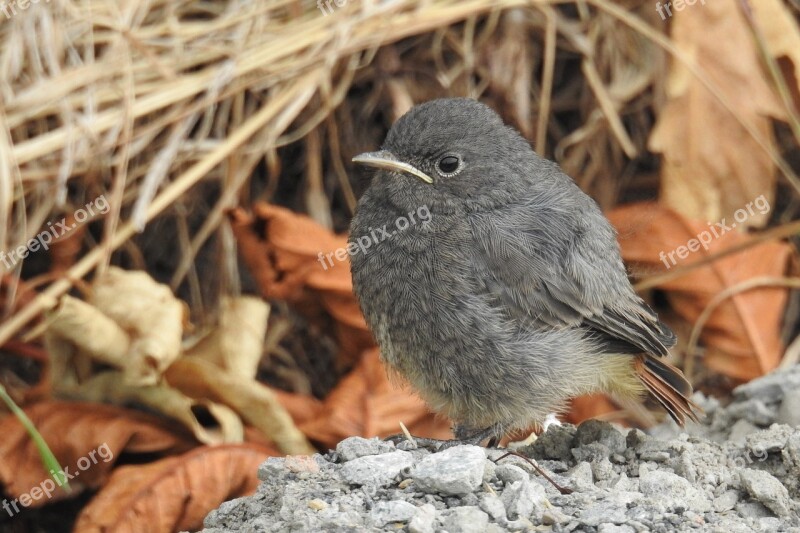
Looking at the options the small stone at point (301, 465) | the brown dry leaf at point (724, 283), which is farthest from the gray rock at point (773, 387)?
the small stone at point (301, 465)

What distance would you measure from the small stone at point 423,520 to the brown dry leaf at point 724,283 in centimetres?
274

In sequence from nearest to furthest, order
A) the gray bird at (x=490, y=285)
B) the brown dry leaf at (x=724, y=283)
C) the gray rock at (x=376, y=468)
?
the gray rock at (x=376, y=468) → the gray bird at (x=490, y=285) → the brown dry leaf at (x=724, y=283)

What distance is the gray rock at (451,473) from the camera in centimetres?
312

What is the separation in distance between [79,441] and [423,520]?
210cm

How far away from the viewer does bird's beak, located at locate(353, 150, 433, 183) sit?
396cm

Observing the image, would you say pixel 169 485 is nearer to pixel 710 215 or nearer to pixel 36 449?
pixel 36 449

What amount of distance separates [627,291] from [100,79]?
265cm

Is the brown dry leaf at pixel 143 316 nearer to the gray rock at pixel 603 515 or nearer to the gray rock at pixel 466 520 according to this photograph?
the gray rock at pixel 466 520

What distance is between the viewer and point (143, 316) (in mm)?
4633

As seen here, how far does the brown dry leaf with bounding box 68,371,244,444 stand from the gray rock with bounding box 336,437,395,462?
109cm

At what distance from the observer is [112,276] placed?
475cm

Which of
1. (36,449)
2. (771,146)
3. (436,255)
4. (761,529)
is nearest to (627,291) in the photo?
(436,255)

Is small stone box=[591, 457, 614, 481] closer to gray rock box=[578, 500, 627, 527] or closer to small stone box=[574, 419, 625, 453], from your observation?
small stone box=[574, 419, 625, 453]

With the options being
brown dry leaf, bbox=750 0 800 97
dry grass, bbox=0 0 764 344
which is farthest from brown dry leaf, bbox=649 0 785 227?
dry grass, bbox=0 0 764 344
